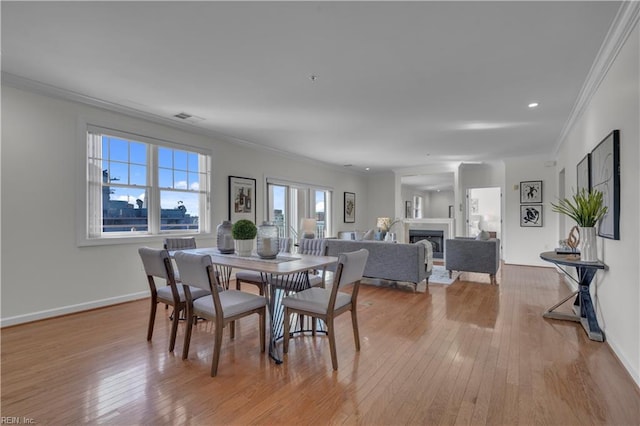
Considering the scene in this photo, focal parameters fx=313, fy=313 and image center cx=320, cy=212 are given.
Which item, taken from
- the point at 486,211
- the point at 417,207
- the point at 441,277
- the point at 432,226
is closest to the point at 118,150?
the point at 441,277

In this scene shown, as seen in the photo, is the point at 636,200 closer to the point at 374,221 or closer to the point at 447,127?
the point at 447,127

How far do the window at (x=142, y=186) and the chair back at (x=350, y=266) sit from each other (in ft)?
10.6

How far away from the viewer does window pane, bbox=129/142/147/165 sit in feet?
13.8

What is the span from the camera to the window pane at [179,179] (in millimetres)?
4679

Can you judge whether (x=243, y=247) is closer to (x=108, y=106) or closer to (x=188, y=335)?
(x=188, y=335)

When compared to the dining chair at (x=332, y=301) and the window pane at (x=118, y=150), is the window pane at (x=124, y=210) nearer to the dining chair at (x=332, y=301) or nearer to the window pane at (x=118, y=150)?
the window pane at (x=118, y=150)

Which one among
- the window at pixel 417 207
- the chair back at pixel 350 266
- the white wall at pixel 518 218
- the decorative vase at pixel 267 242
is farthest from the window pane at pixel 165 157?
the window at pixel 417 207

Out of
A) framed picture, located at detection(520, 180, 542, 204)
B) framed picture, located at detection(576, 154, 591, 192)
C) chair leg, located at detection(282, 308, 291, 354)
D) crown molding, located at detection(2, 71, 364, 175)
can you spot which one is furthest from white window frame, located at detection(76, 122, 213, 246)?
framed picture, located at detection(520, 180, 542, 204)

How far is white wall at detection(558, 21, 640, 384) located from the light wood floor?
0.24 meters

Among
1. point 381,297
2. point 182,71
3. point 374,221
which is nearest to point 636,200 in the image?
point 381,297

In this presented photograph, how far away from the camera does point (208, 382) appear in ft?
6.98

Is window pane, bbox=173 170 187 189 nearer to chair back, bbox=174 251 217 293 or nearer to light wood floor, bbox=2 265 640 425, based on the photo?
light wood floor, bbox=2 265 640 425

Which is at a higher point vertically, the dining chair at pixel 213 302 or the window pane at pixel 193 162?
the window pane at pixel 193 162

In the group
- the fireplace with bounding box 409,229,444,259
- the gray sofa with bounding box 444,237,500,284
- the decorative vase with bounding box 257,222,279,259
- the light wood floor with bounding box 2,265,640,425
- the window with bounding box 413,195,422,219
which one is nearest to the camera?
the light wood floor with bounding box 2,265,640,425
